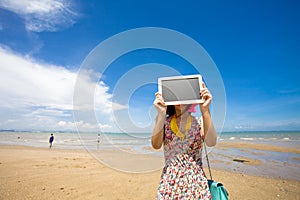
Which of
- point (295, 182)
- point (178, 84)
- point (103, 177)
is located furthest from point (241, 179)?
point (178, 84)

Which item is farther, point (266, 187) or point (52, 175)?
point (52, 175)

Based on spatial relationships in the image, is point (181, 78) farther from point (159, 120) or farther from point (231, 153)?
point (231, 153)

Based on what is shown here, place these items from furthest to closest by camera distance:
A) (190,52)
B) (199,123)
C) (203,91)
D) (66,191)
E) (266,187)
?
(266,187) < (66,191) < (190,52) < (199,123) < (203,91)

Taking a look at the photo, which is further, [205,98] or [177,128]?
[177,128]

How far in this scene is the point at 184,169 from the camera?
5.69ft

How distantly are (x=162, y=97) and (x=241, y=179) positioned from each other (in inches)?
287

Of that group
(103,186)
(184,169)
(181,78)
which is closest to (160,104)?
(181,78)

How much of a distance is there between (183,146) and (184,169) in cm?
21

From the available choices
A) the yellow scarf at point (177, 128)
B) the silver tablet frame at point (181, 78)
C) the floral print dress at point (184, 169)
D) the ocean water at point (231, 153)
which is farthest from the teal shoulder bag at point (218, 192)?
the ocean water at point (231, 153)

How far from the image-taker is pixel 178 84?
173 centimetres

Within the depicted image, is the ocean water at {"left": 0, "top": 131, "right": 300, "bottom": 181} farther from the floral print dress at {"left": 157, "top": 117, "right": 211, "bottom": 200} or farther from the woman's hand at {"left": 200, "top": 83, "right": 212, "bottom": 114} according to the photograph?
the woman's hand at {"left": 200, "top": 83, "right": 212, "bottom": 114}

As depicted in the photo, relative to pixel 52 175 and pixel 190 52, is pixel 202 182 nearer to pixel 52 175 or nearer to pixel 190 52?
pixel 190 52

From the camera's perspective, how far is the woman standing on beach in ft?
5.56

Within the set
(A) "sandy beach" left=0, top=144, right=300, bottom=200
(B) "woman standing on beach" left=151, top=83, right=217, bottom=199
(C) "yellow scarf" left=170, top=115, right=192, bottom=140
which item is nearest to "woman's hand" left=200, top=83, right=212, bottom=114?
(B) "woman standing on beach" left=151, top=83, right=217, bottom=199
